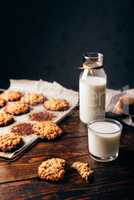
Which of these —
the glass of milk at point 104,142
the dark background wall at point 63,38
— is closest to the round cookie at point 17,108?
the glass of milk at point 104,142

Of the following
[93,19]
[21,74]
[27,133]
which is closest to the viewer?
[27,133]

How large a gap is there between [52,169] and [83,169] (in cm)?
9

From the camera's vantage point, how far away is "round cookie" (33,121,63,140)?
1202mm

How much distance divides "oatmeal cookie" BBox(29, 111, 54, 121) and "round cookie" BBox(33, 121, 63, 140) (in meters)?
0.07

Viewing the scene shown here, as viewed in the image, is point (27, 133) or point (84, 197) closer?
point (84, 197)

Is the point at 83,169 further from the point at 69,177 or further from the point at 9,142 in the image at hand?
the point at 9,142

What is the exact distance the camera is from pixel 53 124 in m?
1.26

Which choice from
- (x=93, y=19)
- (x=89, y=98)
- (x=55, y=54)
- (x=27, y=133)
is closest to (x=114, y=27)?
(x=93, y=19)

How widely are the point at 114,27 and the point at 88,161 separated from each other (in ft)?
4.83

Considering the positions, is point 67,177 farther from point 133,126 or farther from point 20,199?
point 133,126

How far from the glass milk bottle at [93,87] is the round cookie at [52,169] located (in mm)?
322

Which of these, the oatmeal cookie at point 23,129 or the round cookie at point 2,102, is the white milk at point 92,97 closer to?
the oatmeal cookie at point 23,129

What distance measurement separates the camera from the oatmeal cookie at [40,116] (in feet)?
4.40

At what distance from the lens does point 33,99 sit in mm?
1503
